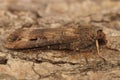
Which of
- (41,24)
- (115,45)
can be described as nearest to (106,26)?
(115,45)

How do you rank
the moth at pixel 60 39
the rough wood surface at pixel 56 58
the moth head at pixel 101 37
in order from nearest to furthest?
the rough wood surface at pixel 56 58
the moth at pixel 60 39
the moth head at pixel 101 37

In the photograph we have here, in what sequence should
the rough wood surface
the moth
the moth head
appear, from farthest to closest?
1. the moth head
2. the moth
3. the rough wood surface

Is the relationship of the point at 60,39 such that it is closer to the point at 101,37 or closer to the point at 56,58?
the point at 56,58

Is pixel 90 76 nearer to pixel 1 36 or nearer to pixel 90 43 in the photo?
pixel 90 43

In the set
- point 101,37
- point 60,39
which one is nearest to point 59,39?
point 60,39

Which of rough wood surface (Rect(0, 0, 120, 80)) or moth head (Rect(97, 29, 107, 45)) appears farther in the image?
moth head (Rect(97, 29, 107, 45))

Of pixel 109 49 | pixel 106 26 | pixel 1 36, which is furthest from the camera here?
pixel 106 26

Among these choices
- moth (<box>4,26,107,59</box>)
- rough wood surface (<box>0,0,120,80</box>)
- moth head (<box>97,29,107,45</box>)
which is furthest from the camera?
moth head (<box>97,29,107,45</box>)

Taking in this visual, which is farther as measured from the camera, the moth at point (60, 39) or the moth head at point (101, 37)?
the moth head at point (101, 37)
